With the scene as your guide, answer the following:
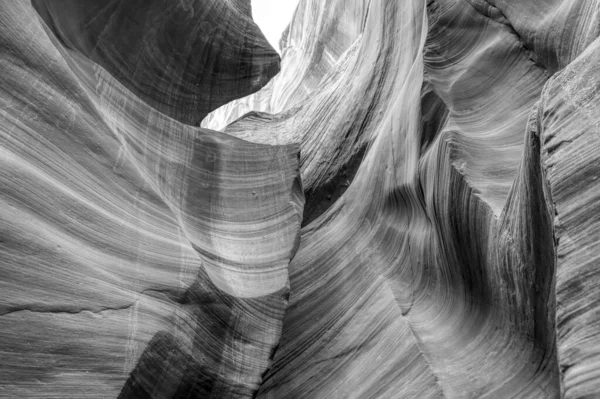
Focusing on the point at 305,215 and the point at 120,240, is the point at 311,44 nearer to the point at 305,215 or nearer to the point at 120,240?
the point at 305,215

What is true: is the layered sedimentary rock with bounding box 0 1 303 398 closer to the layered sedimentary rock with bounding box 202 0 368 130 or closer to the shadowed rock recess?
the shadowed rock recess

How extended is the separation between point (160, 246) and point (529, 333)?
2549 mm

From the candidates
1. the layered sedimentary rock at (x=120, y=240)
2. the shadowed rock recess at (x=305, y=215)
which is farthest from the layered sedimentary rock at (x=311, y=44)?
the layered sedimentary rock at (x=120, y=240)

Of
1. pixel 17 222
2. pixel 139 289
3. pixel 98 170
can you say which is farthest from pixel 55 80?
pixel 139 289

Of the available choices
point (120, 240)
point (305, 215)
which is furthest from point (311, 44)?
point (120, 240)

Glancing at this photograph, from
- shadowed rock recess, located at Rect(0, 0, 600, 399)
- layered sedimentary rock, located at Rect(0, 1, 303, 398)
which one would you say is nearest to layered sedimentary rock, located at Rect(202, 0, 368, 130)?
shadowed rock recess, located at Rect(0, 0, 600, 399)

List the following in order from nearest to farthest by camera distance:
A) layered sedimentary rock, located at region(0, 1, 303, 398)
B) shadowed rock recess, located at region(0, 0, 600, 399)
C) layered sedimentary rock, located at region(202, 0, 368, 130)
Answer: shadowed rock recess, located at region(0, 0, 600, 399), layered sedimentary rock, located at region(0, 1, 303, 398), layered sedimentary rock, located at region(202, 0, 368, 130)

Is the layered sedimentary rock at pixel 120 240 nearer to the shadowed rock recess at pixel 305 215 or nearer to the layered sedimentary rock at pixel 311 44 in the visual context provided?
the shadowed rock recess at pixel 305 215

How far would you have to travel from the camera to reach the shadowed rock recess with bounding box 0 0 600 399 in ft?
12.3

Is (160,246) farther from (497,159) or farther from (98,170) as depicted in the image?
(497,159)

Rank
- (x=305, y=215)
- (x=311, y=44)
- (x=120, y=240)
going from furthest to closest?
(x=311, y=44) < (x=305, y=215) < (x=120, y=240)

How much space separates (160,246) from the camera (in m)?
4.83

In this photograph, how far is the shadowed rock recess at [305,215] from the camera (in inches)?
148

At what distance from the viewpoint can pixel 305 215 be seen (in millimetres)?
6988
